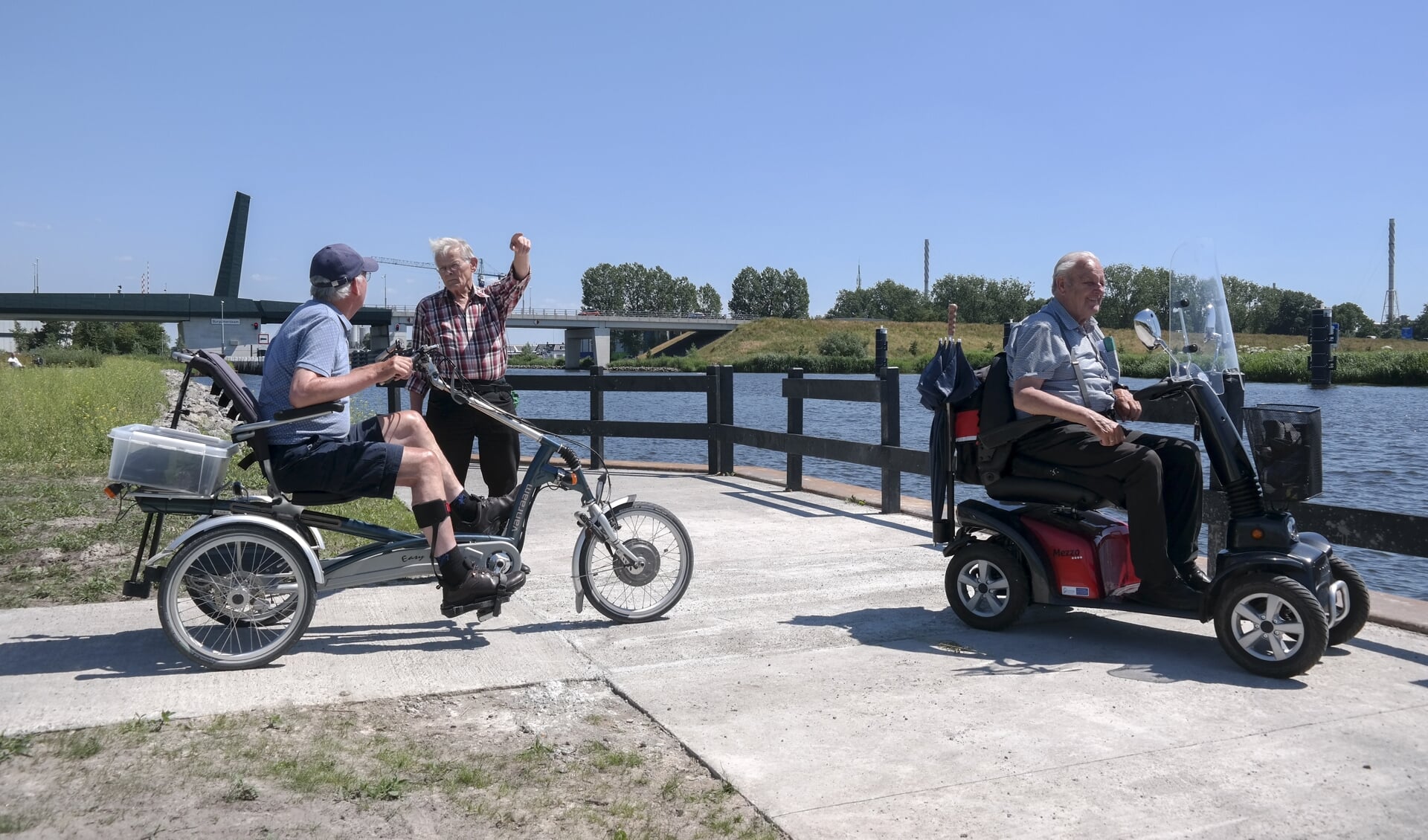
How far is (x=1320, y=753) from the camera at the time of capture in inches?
119

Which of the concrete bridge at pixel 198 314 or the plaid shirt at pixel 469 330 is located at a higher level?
the concrete bridge at pixel 198 314

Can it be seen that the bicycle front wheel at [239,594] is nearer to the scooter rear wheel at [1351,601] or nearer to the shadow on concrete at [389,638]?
the shadow on concrete at [389,638]

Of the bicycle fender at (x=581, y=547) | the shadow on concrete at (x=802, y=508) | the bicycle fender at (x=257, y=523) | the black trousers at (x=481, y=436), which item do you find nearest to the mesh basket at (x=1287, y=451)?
the bicycle fender at (x=581, y=547)

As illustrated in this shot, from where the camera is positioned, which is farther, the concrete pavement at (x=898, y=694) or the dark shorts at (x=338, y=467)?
the dark shorts at (x=338, y=467)

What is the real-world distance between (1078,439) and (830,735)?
66.7 inches

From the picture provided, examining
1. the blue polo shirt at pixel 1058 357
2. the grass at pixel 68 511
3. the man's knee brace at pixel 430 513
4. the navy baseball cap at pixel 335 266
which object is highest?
the navy baseball cap at pixel 335 266

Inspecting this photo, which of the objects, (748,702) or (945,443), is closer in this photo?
(748,702)

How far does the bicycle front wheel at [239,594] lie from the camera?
12.6 feet

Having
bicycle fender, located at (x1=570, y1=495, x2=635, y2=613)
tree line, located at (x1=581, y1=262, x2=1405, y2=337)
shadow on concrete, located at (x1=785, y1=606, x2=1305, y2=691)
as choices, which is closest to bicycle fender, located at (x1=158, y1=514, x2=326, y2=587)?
bicycle fender, located at (x1=570, y1=495, x2=635, y2=613)

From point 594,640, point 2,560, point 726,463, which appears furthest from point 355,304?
point 726,463

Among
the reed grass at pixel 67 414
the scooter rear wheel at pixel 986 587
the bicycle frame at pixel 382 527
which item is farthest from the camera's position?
the reed grass at pixel 67 414

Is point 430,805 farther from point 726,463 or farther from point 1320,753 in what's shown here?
point 726,463

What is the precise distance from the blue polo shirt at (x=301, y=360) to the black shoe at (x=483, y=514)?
2.36ft

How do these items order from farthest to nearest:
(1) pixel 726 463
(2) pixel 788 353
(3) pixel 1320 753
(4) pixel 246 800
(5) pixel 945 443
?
(2) pixel 788 353
(1) pixel 726 463
(5) pixel 945 443
(3) pixel 1320 753
(4) pixel 246 800
